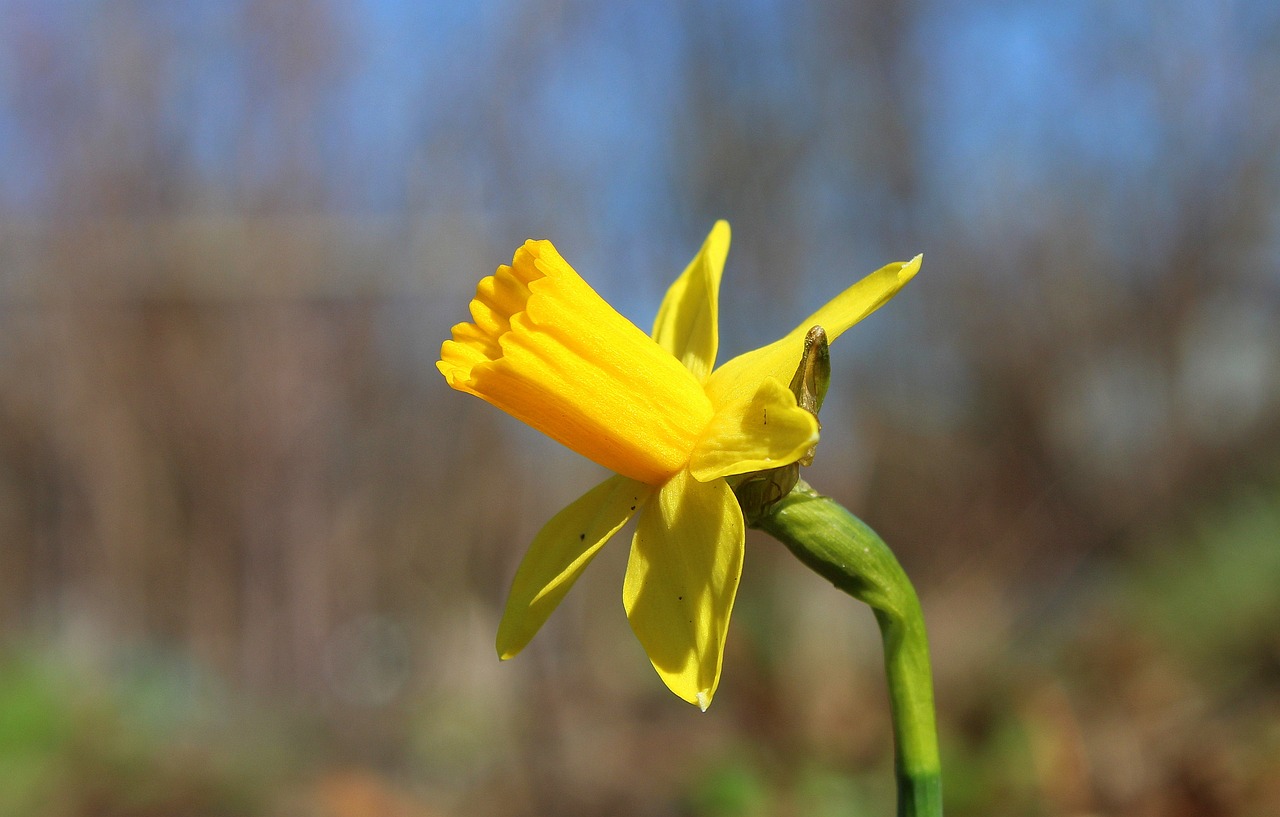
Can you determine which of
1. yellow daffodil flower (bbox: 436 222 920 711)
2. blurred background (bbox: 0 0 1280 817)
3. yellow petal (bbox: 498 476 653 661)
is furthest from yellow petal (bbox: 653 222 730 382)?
blurred background (bbox: 0 0 1280 817)

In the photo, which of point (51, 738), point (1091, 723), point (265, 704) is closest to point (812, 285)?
point (1091, 723)

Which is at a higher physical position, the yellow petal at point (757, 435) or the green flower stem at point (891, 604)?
the yellow petal at point (757, 435)

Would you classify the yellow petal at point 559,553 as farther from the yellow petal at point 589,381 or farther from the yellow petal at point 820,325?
the yellow petal at point 820,325

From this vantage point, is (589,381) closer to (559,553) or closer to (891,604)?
(559,553)

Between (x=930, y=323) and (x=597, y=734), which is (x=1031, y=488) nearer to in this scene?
(x=930, y=323)

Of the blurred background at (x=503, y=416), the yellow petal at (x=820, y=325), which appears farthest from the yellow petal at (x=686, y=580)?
the blurred background at (x=503, y=416)

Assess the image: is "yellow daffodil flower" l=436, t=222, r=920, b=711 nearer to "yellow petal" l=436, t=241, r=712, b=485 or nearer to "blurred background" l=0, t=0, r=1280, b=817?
"yellow petal" l=436, t=241, r=712, b=485
